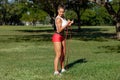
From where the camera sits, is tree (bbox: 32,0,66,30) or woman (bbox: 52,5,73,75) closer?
woman (bbox: 52,5,73,75)

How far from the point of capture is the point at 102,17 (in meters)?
106

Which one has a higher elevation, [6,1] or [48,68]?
[48,68]

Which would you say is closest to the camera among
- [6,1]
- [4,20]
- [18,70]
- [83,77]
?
[83,77]

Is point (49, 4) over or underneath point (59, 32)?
underneath

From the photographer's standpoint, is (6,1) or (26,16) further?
(26,16)

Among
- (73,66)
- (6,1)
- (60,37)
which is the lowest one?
(6,1)

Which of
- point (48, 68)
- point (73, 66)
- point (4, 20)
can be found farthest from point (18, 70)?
point (4, 20)

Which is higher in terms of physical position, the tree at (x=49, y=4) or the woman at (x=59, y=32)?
the woman at (x=59, y=32)

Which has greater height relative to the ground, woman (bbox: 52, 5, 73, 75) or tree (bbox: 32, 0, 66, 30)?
woman (bbox: 52, 5, 73, 75)

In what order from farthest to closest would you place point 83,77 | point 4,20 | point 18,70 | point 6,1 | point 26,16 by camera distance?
1. point 4,20
2. point 26,16
3. point 6,1
4. point 18,70
5. point 83,77

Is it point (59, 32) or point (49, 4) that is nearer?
point (59, 32)

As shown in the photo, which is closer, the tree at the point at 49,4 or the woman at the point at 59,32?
the woman at the point at 59,32

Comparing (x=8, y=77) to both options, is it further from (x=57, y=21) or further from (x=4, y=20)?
(x=4, y=20)

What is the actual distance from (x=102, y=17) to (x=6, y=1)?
27.0 meters
